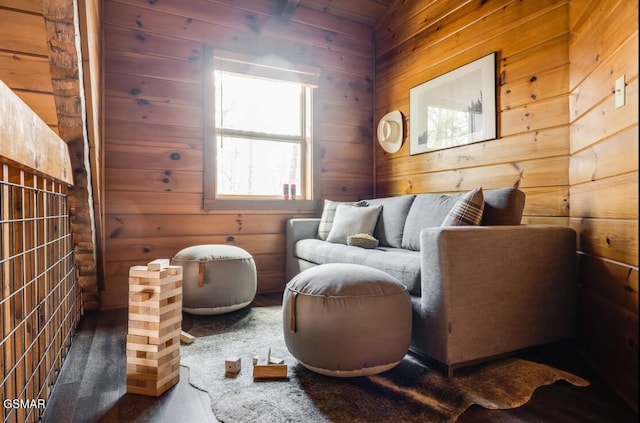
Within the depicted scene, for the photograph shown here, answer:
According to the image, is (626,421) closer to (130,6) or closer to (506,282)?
(506,282)

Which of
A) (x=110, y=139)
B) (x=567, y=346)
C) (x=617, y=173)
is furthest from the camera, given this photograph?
(x=110, y=139)

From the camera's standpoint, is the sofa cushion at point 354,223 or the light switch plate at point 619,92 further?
the sofa cushion at point 354,223

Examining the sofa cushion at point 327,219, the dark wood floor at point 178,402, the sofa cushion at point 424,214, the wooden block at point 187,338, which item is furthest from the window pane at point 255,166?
the dark wood floor at point 178,402

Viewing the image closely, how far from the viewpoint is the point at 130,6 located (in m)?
3.02

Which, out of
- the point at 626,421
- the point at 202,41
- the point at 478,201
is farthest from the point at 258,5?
the point at 626,421

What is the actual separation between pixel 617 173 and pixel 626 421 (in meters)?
0.94

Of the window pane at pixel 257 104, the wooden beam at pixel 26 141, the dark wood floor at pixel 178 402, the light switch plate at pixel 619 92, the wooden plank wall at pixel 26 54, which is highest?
the window pane at pixel 257 104

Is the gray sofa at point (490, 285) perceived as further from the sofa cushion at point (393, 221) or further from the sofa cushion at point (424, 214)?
the sofa cushion at point (393, 221)

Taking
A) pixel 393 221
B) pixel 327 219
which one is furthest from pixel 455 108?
pixel 327 219

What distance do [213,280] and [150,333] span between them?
98 centimetres

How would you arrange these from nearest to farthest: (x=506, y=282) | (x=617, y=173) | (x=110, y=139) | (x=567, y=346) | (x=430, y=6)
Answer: (x=617, y=173)
(x=506, y=282)
(x=567, y=346)
(x=110, y=139)
(x=430, y=6)

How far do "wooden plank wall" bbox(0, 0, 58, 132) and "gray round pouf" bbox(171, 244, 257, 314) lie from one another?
45.3 inches

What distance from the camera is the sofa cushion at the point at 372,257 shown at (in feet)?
6.40

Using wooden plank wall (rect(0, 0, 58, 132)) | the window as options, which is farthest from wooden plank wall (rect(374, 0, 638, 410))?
wooden plank wall (rect(0, 0, 58, 132))
